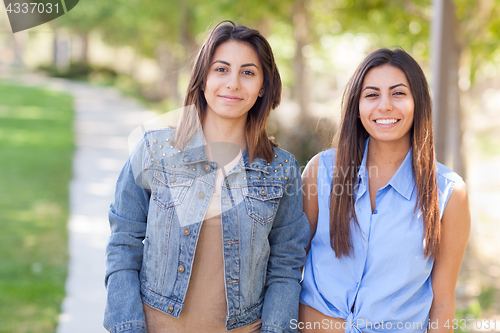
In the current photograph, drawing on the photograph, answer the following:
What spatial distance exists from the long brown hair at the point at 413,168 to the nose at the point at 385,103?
4.5 inches

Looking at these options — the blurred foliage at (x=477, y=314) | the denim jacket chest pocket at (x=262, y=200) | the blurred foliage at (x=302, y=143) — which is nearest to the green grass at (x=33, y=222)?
the denim jacket chest pocket at (x=262, y=200)

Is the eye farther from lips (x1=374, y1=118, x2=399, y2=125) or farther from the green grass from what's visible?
the green grass

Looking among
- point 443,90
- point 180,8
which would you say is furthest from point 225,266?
point 180,8

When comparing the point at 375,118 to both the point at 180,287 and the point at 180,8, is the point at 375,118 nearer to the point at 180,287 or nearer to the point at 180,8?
the point at 180,287

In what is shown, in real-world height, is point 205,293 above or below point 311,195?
below

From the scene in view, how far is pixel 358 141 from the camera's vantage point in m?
2.32

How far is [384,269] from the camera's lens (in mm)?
2086

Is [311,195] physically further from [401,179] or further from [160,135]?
[160,135]

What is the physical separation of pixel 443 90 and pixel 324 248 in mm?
2648

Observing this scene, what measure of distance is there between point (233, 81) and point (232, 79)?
0.04 feet

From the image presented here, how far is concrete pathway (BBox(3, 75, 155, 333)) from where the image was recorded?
402cm

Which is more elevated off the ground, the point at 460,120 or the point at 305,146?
the point at 460,120

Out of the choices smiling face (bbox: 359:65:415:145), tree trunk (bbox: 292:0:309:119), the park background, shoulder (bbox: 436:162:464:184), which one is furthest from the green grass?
tree trunk (bbox: 292:0:309:119)

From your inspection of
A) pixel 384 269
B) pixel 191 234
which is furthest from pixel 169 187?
pixel 384 269
